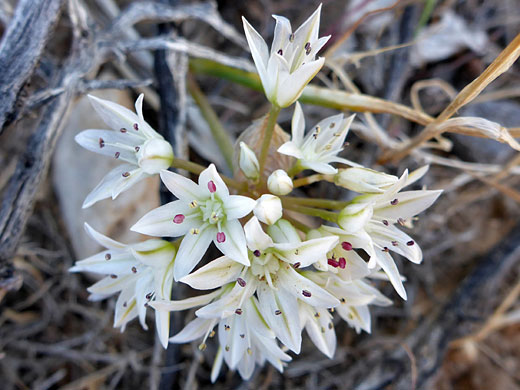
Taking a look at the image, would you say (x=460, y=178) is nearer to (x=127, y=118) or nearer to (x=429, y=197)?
(x=429, y=197)

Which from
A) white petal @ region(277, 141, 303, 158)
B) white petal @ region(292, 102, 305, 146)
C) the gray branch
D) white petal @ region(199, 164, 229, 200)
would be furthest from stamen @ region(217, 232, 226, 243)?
the gray branch

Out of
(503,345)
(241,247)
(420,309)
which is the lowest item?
(503,345)

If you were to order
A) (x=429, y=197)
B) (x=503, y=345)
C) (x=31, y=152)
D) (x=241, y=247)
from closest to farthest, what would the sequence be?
(x=241, y=247)
(x=429, y=197)
(x=31, y=152)
(x=503, y=345)

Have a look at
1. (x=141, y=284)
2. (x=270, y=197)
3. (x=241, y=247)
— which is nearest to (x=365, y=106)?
(x=270, y=197)

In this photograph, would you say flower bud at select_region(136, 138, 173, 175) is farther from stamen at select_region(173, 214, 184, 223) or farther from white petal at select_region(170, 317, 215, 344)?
white petal at select_region(170, 317, 215, 344)

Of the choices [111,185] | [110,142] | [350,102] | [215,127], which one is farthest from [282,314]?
[215,127]

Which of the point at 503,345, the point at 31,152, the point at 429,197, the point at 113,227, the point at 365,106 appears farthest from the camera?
the point at 503,345

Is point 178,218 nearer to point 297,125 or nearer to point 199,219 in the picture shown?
point 199,219
